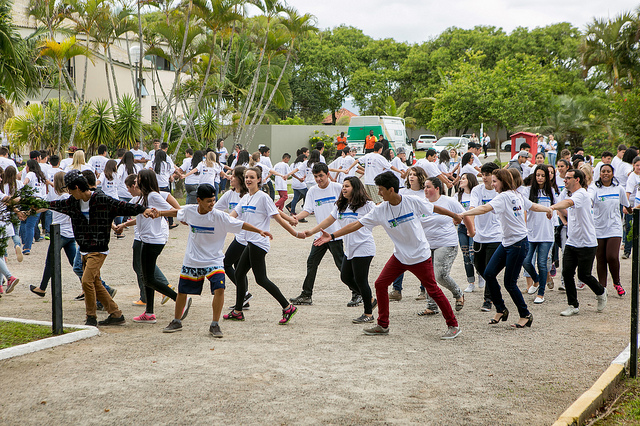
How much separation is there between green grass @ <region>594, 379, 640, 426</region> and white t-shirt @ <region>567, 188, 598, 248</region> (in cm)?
259

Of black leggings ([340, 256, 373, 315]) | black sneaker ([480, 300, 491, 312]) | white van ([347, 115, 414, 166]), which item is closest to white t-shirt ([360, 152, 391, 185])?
black sneaker ([480, 300, 491, 312])

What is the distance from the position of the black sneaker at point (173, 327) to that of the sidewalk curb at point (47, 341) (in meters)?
0.69

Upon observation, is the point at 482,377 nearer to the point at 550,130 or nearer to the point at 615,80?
the point at 550,130

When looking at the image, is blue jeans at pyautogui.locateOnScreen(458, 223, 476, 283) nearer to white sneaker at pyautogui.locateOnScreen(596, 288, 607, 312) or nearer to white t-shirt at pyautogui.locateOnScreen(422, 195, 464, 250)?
white t-shirt at pyautogui.locateOnScreen(422, 195, 464, 250)

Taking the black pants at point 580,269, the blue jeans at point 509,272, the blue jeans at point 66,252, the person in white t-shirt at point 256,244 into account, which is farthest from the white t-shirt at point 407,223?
the blue jeans at point 66,252

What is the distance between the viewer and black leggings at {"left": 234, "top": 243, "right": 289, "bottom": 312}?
685 centimetres

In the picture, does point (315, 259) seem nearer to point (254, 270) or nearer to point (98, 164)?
point (254, 270)

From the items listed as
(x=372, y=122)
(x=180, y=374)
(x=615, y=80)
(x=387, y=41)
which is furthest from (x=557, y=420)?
(x=387, y=41)

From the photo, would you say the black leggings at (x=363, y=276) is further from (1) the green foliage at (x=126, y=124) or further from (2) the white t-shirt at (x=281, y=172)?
(1) the green foliage at (x=126, y=124)

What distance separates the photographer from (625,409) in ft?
15.3

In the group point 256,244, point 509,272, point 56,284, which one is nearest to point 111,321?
point 56,284

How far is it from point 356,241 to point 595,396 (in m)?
3.15

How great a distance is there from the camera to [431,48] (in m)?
56.5

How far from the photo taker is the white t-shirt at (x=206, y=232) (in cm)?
623
